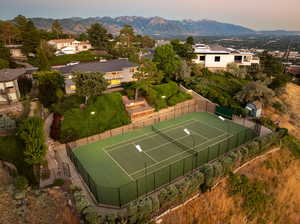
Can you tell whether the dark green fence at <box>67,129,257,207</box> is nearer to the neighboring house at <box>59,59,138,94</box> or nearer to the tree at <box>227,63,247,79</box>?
the neighboring house at <box>59,59,138,94</box>

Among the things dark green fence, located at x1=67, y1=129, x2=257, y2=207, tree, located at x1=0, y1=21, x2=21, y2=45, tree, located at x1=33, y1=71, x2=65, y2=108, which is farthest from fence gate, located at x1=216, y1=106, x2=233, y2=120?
tree, located at x1=0, y1=21, x2=21, y2=45

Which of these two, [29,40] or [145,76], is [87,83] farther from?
[29,40]

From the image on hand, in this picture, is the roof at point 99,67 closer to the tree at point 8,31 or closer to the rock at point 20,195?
the rock at point 20,195

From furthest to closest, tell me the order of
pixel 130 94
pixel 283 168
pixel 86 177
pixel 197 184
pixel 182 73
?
pixel 182 73 < pixel 130 94 < pixel 283 168 < pixel 86 177 < pixel 197 184

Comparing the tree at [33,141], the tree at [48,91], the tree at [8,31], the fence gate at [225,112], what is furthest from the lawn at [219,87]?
the tree at [8,31]

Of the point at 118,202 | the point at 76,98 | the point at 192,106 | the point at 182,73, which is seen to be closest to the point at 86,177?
the point at 118,202

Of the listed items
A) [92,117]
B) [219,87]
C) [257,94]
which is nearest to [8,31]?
[92,117]

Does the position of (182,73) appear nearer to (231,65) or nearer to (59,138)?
(231,65)
